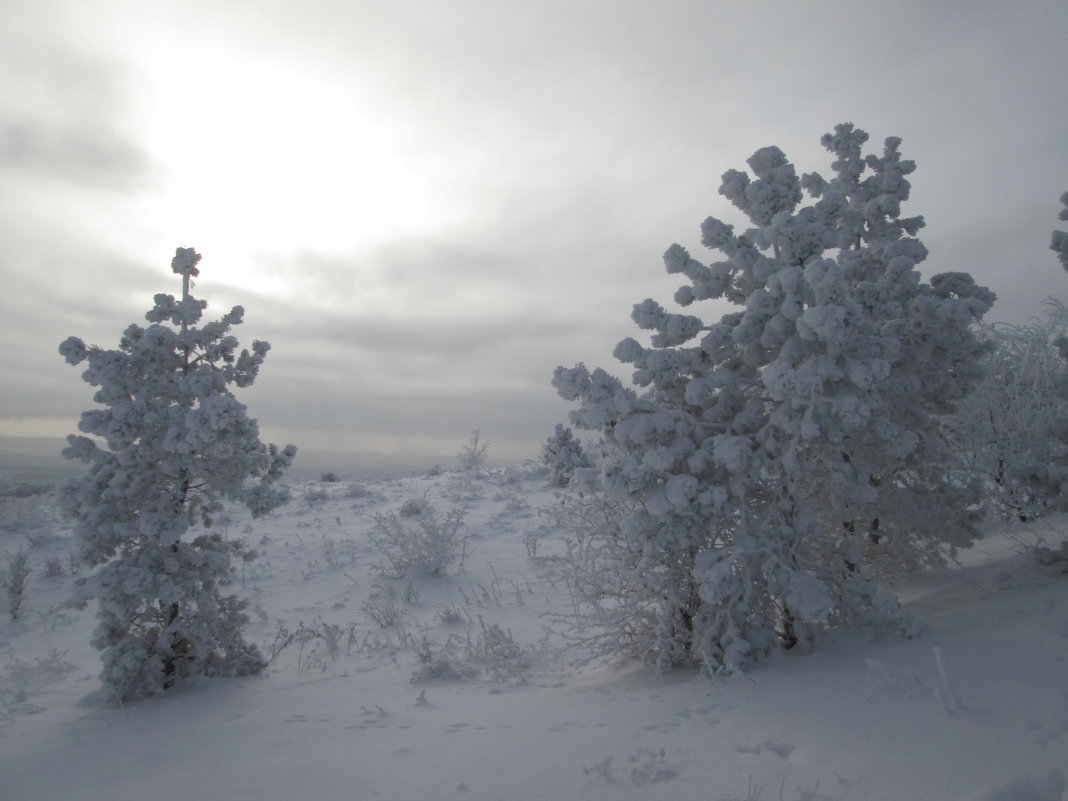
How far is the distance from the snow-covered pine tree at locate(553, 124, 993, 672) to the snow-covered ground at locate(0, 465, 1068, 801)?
0.60 m

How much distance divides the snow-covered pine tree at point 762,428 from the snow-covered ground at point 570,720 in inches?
23.5

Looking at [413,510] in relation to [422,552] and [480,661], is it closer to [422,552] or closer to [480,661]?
[422,552]

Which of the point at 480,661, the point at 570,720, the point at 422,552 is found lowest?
the point at 480,661

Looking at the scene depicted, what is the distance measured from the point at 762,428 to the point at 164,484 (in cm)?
665

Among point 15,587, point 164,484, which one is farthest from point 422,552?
point 15,587

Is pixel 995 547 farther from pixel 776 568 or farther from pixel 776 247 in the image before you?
pixel 776 247

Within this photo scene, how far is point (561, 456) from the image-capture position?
22.2 meters

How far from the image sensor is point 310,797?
392 centimetres

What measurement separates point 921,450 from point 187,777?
27.4ft

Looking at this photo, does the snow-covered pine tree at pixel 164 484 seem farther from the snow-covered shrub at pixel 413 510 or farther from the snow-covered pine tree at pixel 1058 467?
the snow-covered shrub at pixel 413 510

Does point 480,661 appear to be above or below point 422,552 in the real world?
below

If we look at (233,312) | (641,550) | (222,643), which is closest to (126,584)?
(222,643)

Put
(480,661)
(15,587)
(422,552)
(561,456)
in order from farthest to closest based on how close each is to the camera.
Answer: (561,456)
(422,552)
(15,587)
(480,661)

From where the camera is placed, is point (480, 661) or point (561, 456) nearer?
point (480, 661)
